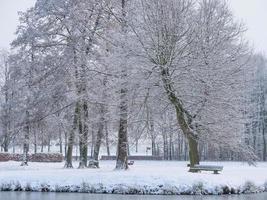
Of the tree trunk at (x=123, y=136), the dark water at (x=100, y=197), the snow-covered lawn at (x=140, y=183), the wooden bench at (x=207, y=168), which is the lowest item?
the dark water at (x=100, y=197)

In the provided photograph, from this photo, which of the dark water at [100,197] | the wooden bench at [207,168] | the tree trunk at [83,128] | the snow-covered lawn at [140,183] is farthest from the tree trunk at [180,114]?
the tree trunk at [83,128]

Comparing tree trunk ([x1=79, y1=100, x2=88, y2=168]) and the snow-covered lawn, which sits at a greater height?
tree trunk ([x1=79, y1=100, x2=88, y2=168])

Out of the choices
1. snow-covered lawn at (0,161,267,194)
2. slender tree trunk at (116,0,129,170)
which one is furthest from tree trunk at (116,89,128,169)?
snow-covered lawn at (0,161,267,194)

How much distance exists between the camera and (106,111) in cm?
3231

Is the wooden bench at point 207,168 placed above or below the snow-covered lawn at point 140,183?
above

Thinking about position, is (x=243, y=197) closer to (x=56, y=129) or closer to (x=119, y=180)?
(x=119, y=180)

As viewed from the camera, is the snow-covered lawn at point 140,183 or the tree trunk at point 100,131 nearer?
the snow-covered lawn at point 140,183

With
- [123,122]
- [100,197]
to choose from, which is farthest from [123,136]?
[100,197]

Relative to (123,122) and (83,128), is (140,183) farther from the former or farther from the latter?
(83,128)

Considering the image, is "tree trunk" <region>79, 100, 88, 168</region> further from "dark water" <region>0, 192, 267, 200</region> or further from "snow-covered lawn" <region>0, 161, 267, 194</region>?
"dark water" <region>0, 192, 267, 200</region>

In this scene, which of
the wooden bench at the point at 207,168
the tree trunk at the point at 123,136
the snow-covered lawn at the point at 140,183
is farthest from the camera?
the tree trunk at the point at 123,136

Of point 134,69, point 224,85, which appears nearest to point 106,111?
point 134,69

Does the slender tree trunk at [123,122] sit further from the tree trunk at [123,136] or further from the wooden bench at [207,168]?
the wooden bench at [207,168]

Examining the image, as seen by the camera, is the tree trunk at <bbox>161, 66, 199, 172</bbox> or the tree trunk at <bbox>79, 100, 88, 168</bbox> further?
the tree trunk at <bbox>79, 100, 88, 168</bbox>
